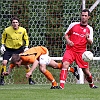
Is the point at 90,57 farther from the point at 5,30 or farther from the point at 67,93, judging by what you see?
the point at 5,30

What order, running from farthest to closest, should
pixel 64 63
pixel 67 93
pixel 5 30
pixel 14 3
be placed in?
pixel 14 3, pixel 5 30, pixel 64 63, pixel 67 93

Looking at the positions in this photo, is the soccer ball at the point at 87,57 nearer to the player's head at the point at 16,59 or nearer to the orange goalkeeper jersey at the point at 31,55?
the orange goalkeeper jersey at the point at 31,55

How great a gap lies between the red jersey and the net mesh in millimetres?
3680

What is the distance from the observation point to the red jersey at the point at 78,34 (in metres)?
12.4

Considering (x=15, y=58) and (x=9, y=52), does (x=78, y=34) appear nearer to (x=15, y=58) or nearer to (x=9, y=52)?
(x=15, y=58)

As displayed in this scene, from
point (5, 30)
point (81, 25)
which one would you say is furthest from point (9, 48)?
point (81, 25)

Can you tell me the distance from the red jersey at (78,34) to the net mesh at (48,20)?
3.68 m

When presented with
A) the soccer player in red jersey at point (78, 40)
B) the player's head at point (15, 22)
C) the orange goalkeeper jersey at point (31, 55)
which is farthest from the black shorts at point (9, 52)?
the orange goalkeeper jersey at point (31, 55)

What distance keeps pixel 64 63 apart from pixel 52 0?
14.9 feet

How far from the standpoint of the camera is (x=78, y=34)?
12.4m

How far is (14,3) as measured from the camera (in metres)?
16.1

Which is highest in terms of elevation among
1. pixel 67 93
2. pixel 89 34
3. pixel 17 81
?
pixel 89 34

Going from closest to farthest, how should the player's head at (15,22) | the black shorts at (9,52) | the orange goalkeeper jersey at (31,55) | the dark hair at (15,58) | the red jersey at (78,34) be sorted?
the dark hair at (15,58) < the orange goalkeeper jersey at (31,55) < the red jersey at (78,34) < the player's head at (15,22) < the black shorts at (9,52)

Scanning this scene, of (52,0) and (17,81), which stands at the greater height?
(52,0)
